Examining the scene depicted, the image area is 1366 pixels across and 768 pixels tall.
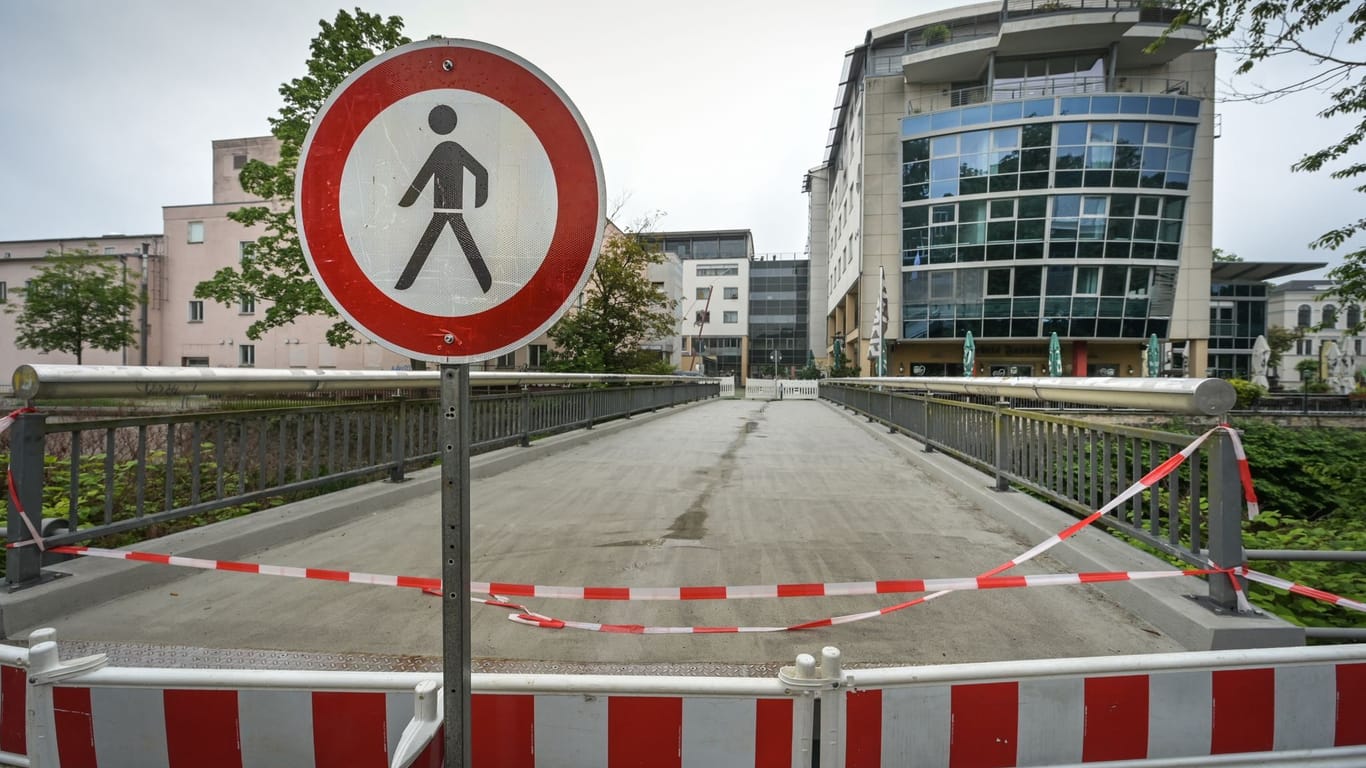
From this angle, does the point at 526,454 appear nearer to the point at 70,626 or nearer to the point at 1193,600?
the point at 70,626

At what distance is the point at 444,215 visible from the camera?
4.87 ft

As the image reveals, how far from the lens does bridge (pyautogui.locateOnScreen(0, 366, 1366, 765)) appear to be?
5.94 ft

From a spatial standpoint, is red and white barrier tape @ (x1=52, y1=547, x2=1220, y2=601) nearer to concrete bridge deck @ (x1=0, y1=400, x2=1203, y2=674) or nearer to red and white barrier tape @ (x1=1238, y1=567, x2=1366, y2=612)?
red and white barrier tape @ (x1=1238, y1=567, x2=1366, y2=612)

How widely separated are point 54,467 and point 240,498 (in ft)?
12.2

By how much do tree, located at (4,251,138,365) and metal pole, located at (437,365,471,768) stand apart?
1577 inches

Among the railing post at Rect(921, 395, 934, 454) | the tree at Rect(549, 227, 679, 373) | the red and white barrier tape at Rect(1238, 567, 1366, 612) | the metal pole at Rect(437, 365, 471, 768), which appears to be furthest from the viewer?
the tree at Rect(549, 227, 679, 373)

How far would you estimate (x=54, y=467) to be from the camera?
5.88 m

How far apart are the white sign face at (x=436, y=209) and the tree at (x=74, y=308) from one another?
39819 millimetres

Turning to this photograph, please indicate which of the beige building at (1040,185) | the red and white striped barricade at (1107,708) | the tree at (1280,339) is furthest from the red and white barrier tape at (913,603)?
the tree at (1280,339)

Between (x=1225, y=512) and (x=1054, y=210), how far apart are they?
40.8 m

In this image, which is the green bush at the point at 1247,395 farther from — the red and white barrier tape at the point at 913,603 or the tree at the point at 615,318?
the red and white barrier tape at the point at 913,603

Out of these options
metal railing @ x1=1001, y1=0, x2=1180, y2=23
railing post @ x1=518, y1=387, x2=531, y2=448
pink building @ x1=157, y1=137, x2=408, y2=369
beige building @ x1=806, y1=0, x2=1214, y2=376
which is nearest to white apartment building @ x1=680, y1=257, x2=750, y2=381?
beige building @ x1=806, y1=0, x2=1214, y2=376

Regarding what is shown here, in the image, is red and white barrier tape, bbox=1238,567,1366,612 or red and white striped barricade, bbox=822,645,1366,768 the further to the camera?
red and white barrier tape, bbox=1238,567,1366,612

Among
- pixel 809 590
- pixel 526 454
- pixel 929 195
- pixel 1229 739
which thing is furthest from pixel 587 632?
pixel 929 195
